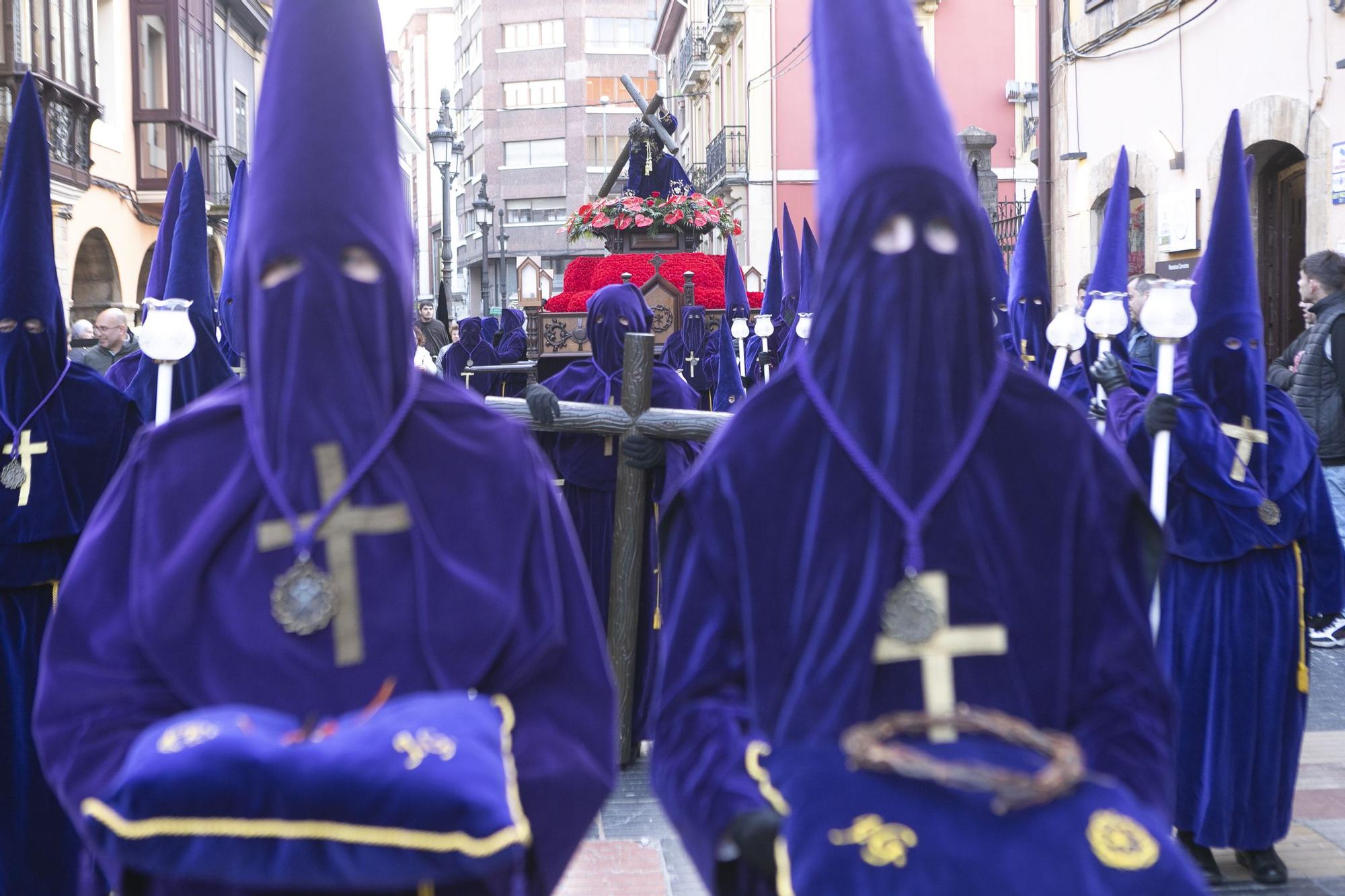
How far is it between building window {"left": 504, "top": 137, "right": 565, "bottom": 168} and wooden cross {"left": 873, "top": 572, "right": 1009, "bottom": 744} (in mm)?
73161

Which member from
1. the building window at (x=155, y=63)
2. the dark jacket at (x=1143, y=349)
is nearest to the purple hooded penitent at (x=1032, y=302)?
the dark jacket at (x=1143, y=349)

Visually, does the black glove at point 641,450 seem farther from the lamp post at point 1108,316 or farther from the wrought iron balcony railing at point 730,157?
the wrought iron balcony railing at point 730,157

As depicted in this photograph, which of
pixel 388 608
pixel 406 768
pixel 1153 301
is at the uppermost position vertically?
pixel 1153 301

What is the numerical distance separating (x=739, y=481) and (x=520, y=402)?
3.47 metres

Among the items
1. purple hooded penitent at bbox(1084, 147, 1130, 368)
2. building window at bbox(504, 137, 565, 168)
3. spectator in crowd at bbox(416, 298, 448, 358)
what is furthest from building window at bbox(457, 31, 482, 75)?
purple hooded penitent at bbox(1084, 147, 1130, 368)

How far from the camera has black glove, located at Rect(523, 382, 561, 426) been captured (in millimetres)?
5676

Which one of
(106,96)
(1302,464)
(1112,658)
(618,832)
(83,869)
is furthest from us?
(106,96)

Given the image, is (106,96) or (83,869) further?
(106,96)

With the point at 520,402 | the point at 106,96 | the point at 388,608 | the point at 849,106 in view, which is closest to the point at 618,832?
the point at 520,402

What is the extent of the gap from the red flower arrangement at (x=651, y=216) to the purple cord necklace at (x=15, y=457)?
475 inches

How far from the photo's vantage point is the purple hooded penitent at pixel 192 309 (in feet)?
21.1

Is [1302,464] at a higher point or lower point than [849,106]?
lower

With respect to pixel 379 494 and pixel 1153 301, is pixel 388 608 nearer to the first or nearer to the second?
pixel 379 494

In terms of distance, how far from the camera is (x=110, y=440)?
5.04m
